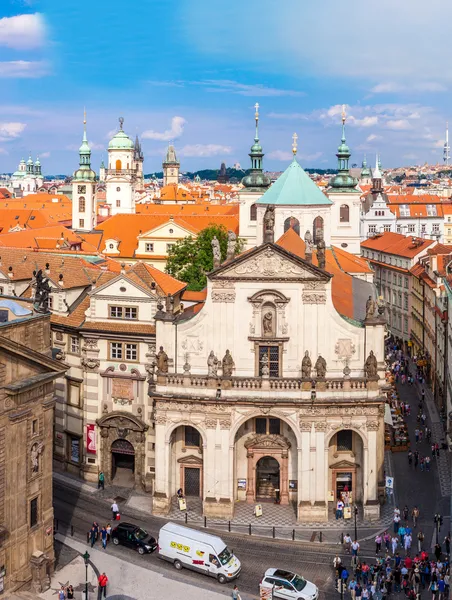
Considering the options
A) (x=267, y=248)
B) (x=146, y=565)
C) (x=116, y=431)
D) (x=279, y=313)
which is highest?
(x=267, y=248)

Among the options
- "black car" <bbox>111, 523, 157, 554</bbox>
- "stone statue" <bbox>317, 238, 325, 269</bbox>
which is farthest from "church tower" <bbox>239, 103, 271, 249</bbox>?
"black car" <bbox>111, 523, 157, 554</bbox>

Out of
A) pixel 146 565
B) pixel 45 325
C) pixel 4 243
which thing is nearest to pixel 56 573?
pixel 146 565

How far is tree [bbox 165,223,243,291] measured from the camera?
322ft

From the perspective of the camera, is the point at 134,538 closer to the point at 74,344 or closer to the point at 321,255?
the point at 74,344

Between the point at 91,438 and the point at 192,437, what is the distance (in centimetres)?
825

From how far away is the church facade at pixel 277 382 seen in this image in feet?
181

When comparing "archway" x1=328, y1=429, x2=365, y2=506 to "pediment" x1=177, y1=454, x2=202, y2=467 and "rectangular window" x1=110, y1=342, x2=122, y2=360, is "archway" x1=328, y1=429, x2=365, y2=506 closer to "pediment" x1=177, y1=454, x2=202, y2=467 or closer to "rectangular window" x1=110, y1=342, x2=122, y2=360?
"pediment" x1=177, y1=454, x2=202, y2=467

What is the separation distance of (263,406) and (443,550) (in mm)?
13337

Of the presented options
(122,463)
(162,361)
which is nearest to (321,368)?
(162,361)

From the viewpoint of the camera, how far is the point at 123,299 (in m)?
60.7

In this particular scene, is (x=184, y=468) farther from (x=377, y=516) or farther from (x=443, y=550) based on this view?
(x=443, y=550)

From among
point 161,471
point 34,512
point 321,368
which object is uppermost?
point 321,368

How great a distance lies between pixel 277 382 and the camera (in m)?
55.3

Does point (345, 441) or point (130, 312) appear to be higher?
point (130, 312)
